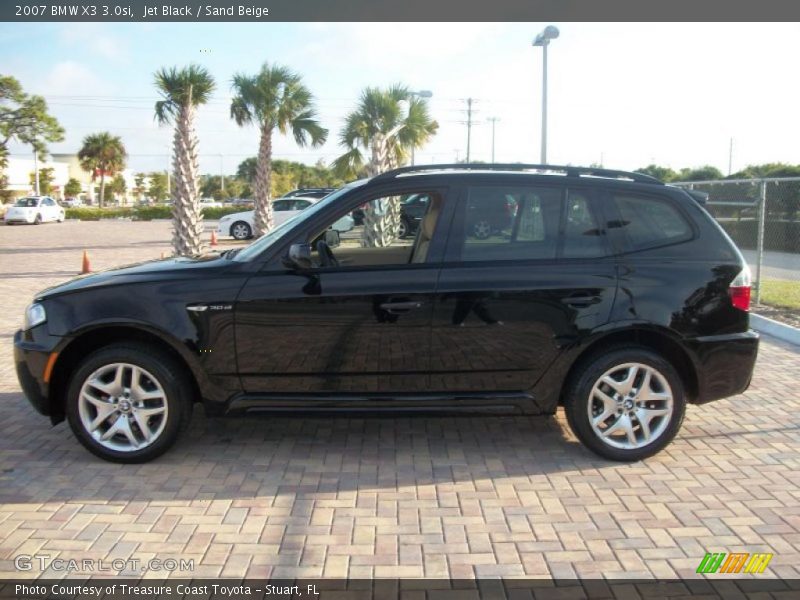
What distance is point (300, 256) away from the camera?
4207 millimetres

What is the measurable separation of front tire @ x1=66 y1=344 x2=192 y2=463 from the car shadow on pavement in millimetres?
161

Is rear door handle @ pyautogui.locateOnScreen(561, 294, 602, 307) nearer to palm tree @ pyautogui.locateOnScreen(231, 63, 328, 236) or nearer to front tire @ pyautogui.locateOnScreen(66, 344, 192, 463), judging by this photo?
front tire @ pyautogui.locateOnScreen(66, 344, 192, 463)

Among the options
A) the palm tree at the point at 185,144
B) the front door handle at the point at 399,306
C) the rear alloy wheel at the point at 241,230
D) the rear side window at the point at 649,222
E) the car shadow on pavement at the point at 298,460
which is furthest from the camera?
the rear alloy wheel at the point at 241,230

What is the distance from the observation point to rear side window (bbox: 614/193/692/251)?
453 cm

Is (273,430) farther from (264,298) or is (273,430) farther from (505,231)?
(505,231)

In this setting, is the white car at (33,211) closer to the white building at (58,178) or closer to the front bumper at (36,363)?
the white building at (58,178)

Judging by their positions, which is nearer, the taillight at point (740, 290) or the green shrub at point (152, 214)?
the taillight at point (740, 290)

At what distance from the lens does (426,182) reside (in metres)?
4.52

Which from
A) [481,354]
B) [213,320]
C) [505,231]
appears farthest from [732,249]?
[213,320]

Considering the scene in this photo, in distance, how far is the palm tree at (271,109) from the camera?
67.5 ft

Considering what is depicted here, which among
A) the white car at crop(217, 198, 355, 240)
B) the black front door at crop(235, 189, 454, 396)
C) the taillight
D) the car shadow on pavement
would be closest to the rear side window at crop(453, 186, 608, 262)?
the black front door at crop(235, 189, 454, 396)

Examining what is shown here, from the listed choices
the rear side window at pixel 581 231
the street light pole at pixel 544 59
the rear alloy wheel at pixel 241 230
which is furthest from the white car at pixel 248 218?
the rear side window at pixel 581 231

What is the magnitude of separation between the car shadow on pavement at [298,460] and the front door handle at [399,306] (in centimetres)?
69

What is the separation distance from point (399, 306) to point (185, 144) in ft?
36.7
